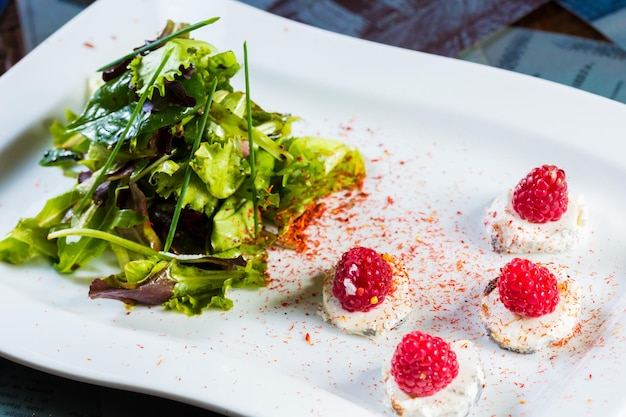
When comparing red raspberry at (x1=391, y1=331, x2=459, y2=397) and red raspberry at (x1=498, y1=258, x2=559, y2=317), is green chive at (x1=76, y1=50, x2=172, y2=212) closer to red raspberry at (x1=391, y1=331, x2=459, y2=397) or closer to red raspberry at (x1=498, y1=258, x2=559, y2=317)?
red raspberry at (x1=391, y1=331, x2=459, y2=397)

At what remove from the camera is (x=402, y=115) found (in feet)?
12.1

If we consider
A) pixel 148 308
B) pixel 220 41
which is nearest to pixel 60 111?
pixel 220 41

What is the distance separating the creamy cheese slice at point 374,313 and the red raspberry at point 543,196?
48 cm

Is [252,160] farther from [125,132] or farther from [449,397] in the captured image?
[449,397]

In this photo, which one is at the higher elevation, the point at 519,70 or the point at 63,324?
the point at 519,70

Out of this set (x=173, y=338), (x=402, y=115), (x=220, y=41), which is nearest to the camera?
(x=173, y=338)

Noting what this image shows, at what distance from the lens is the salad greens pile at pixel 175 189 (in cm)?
302

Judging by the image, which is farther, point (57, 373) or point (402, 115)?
point (402, 115)

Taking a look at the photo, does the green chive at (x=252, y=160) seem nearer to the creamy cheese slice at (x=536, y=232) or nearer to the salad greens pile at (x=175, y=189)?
the salad greens pile at (x=175, y=189)

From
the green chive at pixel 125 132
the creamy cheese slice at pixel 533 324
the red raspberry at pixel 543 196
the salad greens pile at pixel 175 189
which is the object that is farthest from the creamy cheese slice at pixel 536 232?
the green chive at pixel 125 132

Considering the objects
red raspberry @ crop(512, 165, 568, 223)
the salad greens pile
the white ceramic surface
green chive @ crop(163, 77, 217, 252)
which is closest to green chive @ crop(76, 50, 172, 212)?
the salad greens pile

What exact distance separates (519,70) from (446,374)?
6.61 ft

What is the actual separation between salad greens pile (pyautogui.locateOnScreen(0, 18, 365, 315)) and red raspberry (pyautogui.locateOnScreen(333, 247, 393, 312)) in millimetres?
342

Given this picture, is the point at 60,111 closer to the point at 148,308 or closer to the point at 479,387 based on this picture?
the point at 148,308
